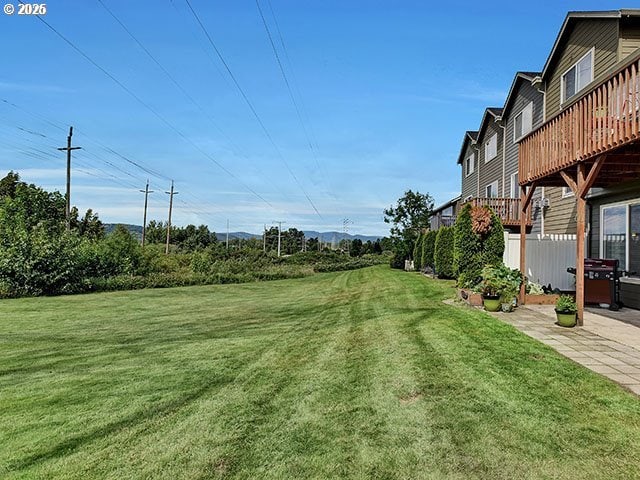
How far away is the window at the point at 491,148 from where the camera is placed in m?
19.2

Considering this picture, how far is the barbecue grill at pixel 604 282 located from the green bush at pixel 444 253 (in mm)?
7324

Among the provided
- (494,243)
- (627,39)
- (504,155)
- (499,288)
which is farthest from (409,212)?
(499,288)

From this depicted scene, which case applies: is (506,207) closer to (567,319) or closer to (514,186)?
(514,186)

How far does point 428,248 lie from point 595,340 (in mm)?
15091

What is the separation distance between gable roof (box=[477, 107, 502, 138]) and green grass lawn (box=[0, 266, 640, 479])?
49.0ft

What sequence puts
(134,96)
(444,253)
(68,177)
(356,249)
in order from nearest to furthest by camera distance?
(134,96)
(444,253)
(68,177)
(356,249)

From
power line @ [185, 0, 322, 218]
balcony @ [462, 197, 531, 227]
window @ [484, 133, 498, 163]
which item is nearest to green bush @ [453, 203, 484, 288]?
balcony @ [462, 197, 531, 227]

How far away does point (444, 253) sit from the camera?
53.7ft

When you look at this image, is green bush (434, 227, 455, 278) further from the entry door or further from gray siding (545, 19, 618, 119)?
the entry door

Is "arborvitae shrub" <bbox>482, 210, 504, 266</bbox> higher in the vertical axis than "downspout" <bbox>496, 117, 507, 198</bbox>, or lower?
lower

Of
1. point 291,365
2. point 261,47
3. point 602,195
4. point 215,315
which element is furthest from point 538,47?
point 291,365

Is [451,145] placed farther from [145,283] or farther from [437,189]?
[145,283]

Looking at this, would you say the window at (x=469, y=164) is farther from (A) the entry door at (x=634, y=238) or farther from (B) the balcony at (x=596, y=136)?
(A) the entry door at (x=634, y=238)

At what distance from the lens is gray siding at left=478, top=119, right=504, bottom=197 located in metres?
18.6
